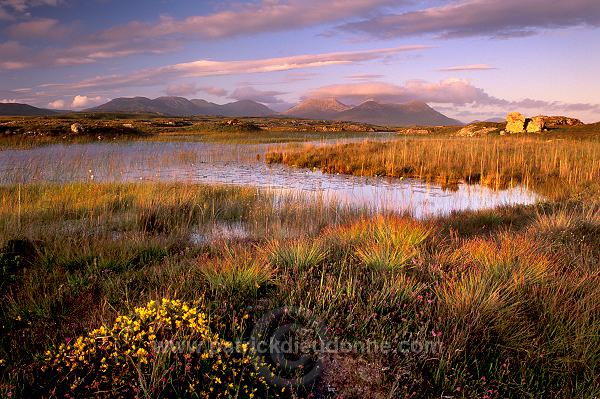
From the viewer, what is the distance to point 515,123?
53.4 meters

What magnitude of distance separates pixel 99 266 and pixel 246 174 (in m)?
13.8

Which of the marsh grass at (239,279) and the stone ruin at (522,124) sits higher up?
the stone ruin at (522,124)

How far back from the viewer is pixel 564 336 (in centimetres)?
410

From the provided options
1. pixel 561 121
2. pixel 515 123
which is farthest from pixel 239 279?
pixel 561 121

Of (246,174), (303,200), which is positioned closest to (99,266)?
(303,200)

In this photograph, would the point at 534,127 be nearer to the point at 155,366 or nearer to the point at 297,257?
the point at 297,257

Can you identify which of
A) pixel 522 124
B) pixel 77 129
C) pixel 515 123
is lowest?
pixel 77 129

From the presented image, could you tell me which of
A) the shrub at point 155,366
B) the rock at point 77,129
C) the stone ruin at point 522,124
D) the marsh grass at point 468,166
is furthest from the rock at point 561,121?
the shrub at point 155,366

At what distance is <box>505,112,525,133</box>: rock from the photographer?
51.8 metres

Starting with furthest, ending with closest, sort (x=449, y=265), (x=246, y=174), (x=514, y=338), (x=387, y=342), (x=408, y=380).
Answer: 1. (x=246, y=174)
2. (x=449, y=265)
3. (x=514, y=338)
4. (x=387, y=342)
5. (x=408, y=380)

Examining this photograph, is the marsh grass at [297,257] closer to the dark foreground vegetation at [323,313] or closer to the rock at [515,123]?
the dark foreground vegetation at [323,313]

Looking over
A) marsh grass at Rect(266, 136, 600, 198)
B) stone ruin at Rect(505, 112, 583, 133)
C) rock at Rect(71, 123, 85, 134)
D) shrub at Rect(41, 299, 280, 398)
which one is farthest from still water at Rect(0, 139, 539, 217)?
stone ruin at Rect(505, 112, 583, 133)

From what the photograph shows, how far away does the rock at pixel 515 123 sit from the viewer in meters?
51.8

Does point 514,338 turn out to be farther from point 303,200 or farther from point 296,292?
point 303,200
